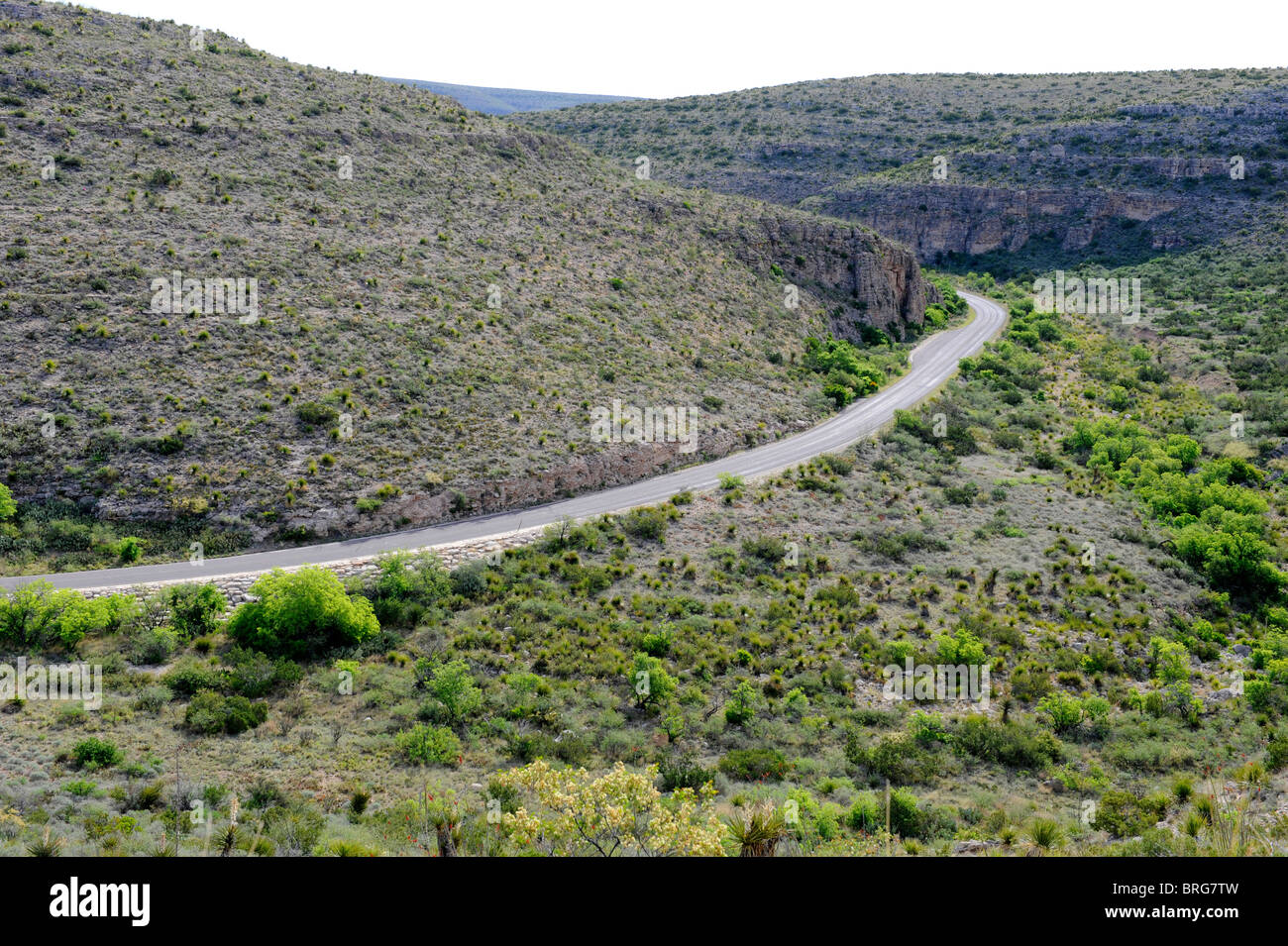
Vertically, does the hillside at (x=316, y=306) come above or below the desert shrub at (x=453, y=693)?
above

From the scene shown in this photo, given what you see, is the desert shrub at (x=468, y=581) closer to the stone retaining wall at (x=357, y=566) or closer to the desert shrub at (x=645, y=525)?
the stone retaining wall at (x=357, y=566)

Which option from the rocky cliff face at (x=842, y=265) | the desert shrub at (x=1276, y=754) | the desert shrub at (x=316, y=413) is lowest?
the desert shrub at (x=1276, y=754)

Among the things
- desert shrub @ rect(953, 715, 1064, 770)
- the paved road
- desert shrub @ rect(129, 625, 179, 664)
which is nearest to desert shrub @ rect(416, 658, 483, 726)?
desert shrub @ rect(129, 625, 179, 664)

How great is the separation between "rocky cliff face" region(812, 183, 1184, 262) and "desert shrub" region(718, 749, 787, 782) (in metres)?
82.9

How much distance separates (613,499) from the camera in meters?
36.7

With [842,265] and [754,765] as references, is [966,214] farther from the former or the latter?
[754,765]

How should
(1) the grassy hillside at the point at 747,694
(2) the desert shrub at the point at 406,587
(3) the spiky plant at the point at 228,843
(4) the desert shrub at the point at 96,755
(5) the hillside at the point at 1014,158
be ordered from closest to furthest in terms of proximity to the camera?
(3) the spiky plant at the point at 228,843
(1) the grassy hillside at the point at 747,694
(4) the desert shrub at the point at 96,755
(2) the desert shrub at the point at 406,587
(5) the hillside at the point at 1014,158

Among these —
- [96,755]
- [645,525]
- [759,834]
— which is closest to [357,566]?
[96,755]

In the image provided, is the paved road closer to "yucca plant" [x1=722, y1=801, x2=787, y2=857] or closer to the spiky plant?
the spiky plant

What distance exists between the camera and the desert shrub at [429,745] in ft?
61.4

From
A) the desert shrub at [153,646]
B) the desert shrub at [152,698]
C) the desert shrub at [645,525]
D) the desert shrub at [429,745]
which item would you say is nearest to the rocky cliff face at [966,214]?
the desert shrub at [645,525]

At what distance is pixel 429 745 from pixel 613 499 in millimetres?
19029

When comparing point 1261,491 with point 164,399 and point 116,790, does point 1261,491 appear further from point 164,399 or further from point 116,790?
point 164,399

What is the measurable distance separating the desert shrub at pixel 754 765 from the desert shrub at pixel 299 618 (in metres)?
12.3
